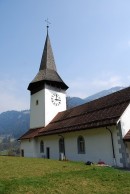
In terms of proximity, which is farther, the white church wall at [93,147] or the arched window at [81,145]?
the arched window at [81,145]

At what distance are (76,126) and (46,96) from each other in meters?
12.8

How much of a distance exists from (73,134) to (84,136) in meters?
2.14

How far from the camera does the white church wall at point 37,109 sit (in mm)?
35438

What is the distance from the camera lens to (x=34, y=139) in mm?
33750

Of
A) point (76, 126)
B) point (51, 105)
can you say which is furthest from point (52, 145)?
point (51, 105)

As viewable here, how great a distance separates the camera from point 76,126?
2352 cm

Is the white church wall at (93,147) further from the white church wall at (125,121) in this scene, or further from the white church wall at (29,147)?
the white church wall at (29,147)

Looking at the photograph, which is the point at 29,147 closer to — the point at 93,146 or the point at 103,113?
the point at 93,146

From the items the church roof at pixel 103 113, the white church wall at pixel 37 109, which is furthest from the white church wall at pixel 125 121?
the white church wall at pixel 37 109

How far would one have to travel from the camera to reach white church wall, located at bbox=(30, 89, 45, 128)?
3544 cm

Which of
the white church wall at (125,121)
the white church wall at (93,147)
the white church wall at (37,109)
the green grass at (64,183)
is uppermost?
the white church wall at (37,109)

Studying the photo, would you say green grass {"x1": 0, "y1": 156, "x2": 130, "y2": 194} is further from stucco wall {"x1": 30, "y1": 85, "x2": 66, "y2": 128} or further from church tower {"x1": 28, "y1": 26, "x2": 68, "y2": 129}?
church tower {"x1": 28, "y1": 26, "x2": 68, "y2": 129}

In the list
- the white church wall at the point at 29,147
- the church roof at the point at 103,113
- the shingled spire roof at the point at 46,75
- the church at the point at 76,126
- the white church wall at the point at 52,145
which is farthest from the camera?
the shingled spire roof at the point at 46,75

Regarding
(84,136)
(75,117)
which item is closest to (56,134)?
(75,117)
